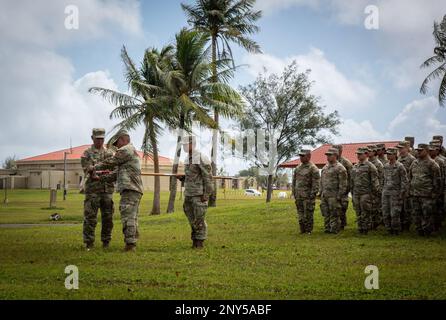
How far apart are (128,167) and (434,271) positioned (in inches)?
250

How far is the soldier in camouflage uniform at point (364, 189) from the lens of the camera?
1447cm

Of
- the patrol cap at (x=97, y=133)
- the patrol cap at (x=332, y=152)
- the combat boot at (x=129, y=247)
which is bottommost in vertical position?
the combat boot at (x=129, y=247)

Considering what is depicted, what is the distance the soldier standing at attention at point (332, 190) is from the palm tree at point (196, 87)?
44.7ft

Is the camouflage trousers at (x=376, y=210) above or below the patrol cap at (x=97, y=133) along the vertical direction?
below

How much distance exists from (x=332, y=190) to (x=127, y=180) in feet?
20.1

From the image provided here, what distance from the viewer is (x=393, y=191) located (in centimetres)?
1423

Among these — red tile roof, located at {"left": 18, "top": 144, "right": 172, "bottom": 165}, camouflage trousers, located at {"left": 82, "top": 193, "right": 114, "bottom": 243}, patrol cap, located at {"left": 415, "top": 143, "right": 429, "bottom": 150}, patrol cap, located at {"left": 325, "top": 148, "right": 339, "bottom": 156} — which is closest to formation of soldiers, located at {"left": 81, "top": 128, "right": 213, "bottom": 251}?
camouflage trousers, located at {"left": 82, "top": 193, "right": 114, "bottom": 243}

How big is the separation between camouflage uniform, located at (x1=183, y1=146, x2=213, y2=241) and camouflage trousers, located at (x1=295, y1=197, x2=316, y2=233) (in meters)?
4.04

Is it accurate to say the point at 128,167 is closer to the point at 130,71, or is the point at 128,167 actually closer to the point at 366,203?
the point at 366,203

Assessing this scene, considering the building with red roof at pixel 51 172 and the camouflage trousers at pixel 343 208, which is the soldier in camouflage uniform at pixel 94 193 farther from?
the building with red roof at pixel 51 172

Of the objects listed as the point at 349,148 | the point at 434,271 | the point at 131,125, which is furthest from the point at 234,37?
the point at 434,271

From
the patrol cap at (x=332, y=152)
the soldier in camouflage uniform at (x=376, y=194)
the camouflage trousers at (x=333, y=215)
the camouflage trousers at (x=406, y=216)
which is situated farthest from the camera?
the soldier in camouflage uniform at (x=376, y=194)

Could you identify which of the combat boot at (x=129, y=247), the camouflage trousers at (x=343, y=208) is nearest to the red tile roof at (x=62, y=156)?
the camouflage trousers at (x=343, y=208)
